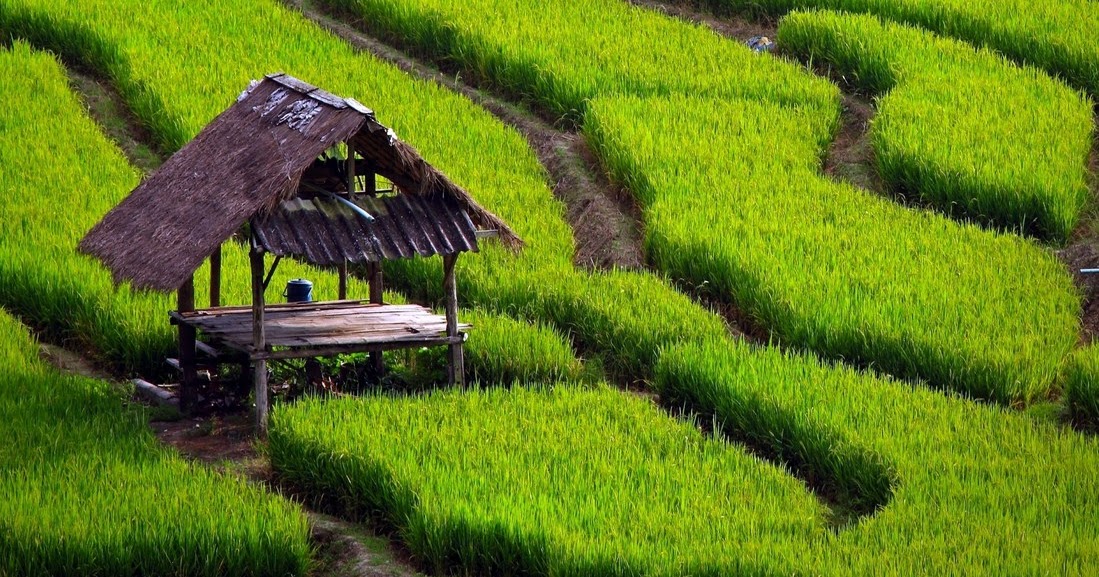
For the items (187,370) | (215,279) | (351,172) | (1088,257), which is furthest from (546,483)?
(1088,257)

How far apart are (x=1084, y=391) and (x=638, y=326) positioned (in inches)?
97.1

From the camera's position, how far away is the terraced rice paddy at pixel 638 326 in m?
6.22

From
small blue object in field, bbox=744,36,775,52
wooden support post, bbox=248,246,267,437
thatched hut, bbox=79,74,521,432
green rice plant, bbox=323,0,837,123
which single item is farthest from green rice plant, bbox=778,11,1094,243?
wooden support post, bbox=248,246,267,437

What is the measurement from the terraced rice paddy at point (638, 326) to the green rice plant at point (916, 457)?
2 centimetres

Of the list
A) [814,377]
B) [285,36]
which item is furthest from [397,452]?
[285,36]

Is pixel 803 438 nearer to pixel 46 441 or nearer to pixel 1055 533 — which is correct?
pixel 1055 533

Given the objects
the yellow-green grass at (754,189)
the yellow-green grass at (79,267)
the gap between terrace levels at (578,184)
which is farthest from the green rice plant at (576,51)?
the yellow-green grass at (79,267)

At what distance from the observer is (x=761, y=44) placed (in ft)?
45.6

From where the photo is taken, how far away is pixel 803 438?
293 inches

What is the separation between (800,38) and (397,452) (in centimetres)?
791

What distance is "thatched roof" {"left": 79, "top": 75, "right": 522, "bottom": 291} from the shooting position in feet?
24.1

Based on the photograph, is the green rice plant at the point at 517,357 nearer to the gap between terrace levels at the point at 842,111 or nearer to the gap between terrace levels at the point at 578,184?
the gap between terrace levels at the point at 578,184

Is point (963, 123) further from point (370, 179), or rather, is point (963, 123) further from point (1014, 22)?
point (370, 179)

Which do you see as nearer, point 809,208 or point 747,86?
point 809,208
